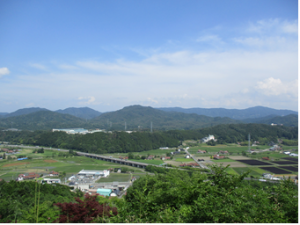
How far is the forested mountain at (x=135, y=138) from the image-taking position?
33344 mm

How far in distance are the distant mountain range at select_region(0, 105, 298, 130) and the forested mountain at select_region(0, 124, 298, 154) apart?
2171 centimetres

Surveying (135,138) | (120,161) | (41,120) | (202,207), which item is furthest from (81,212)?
(41,120)

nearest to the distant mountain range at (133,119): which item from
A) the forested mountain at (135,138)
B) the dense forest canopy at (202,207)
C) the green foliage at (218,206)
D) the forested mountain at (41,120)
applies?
the forested mountain at (41,120)

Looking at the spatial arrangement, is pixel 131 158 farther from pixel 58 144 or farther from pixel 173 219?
pixel 173 219

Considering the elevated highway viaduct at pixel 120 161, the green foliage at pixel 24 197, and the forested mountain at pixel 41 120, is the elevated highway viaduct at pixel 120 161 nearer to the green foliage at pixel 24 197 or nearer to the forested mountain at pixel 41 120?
the green foliage at pixel 24 197

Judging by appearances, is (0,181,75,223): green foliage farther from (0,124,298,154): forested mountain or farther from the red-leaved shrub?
(0,124,298,154): forested mountain

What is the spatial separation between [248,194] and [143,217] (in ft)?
5.95

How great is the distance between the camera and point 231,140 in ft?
132

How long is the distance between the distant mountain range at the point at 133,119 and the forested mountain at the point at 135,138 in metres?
21.7

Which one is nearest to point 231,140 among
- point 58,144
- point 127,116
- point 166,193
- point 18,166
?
point 58,144

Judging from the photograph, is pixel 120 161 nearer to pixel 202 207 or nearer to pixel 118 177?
pixel 118 177

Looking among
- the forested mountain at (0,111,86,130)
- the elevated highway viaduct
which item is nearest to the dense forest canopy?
the elevated highway viaduct

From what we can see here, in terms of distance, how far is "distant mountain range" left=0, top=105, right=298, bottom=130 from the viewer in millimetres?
68812

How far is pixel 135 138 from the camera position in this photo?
3675 cm
